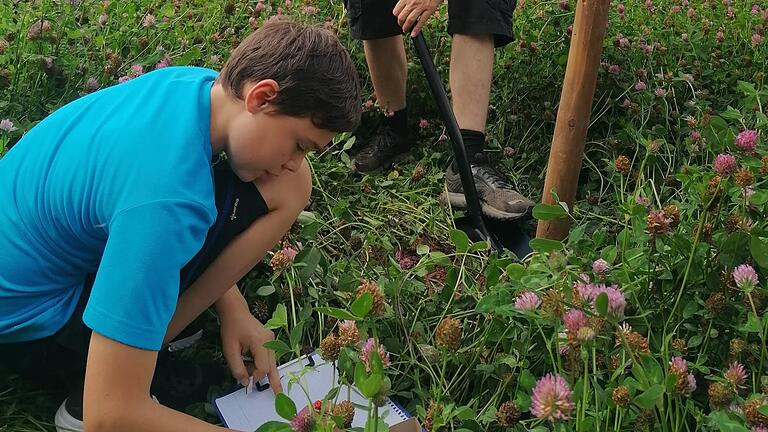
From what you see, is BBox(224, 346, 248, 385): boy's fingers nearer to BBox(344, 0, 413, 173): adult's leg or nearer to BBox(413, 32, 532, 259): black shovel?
BBox(413, 32, 532, 259): black shovel

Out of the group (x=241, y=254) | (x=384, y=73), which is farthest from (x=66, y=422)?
(x=384, y=73)

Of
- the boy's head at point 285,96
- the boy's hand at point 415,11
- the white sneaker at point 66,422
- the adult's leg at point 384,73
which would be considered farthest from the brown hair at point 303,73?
the adult's leg at point 384,73

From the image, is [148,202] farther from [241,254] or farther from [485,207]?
[485,207]

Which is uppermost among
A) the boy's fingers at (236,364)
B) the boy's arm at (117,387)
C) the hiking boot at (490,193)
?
the boy's arm at (117,387)

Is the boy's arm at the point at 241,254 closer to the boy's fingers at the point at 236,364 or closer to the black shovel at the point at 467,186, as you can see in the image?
the boy's fingers at the point at 236,364

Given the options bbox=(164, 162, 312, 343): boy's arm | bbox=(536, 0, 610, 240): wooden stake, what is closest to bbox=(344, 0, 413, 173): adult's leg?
bbox=(536, 0, 610, 240): wooden stake

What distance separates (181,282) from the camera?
123cm

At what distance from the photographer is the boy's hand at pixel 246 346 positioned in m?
1.32

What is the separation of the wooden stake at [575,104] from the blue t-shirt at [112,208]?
0.72m

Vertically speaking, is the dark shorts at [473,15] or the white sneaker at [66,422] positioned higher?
the dark shorts at [473,15]

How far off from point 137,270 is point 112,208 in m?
0.10

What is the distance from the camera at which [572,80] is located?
5.12 ft

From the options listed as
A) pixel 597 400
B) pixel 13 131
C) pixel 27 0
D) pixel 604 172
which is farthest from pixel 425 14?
pixel 27 0

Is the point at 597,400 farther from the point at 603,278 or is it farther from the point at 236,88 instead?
the point at 236,88
